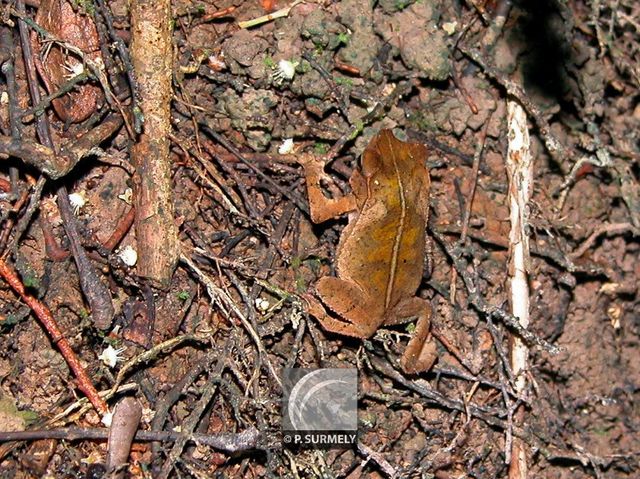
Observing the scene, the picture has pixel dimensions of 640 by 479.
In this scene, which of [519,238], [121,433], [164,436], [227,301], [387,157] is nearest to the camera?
[121,433]

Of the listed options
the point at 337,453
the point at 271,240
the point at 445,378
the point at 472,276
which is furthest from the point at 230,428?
the point at 472,276

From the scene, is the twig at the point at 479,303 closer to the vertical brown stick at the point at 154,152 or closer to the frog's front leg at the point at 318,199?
the frog's front leg at the point at 318,199

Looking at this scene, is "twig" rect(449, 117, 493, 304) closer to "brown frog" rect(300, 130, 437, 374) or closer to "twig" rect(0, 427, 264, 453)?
"brown frog" rect(300, 130, 437, 374)

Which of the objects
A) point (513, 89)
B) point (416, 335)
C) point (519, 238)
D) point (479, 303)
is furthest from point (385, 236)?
point (513, 89)

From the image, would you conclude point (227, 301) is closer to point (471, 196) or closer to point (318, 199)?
point (318, 199)

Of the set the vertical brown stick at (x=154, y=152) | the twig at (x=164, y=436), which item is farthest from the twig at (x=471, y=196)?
the vertical brown stick at (x=154, y=152)

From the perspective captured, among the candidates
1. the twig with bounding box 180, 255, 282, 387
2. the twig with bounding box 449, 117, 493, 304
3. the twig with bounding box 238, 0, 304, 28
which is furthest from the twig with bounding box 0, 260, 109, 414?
the twig with bounding box 449, 117, 493, 304

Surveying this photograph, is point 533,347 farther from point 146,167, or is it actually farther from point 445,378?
point 146,167
